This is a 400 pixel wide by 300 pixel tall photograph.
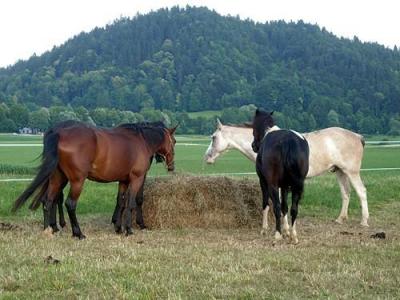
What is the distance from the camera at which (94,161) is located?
9.49 m

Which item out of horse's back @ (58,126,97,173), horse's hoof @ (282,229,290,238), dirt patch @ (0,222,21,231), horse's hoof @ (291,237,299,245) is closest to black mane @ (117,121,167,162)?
horse's back @ (58,126,97,173)

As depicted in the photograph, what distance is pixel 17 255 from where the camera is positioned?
716cm

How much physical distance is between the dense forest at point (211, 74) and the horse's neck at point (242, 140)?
237ft

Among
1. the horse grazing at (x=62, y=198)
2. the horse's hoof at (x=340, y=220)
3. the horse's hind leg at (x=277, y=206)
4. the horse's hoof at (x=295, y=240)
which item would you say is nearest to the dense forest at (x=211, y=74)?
the horse's hoof at (x=340, y=220)

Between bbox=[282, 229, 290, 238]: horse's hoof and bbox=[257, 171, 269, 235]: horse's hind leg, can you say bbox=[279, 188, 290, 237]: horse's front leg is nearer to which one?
bbox=[282, 229, 290, 238]: horse's hoof

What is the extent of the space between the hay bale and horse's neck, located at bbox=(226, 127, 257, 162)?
1073 mm

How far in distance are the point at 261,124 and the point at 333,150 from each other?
216 cm

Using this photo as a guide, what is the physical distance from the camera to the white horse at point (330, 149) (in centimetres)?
1166

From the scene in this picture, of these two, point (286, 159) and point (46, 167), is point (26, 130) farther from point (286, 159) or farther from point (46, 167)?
point (286, 159)

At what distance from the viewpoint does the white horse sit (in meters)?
11.7

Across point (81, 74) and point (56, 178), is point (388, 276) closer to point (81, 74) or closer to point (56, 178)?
point (56, 178)

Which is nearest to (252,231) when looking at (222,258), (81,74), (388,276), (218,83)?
(222,258)

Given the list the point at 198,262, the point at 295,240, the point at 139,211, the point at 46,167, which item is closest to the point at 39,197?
the point at 46,167

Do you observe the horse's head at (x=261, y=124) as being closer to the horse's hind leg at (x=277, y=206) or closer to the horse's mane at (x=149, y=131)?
the horse's hind leg at (x=277, y=206)
